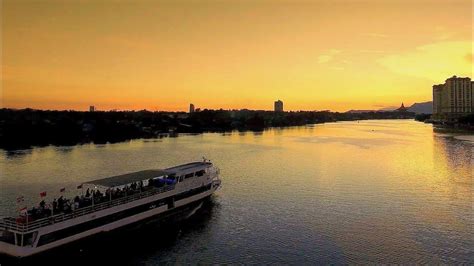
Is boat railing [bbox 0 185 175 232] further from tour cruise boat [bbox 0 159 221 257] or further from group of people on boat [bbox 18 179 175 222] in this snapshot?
group of people on boat [bbox 18 179 175 222]

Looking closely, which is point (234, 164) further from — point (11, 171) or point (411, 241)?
point (411, 241)

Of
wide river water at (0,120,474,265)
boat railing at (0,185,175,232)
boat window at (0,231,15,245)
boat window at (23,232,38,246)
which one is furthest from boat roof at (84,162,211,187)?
boat window at (0,231,15,245)

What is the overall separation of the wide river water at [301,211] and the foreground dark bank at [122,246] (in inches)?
2.3

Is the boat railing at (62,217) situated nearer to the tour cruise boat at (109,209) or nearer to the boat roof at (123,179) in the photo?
the tour cruise boat at (109,209)

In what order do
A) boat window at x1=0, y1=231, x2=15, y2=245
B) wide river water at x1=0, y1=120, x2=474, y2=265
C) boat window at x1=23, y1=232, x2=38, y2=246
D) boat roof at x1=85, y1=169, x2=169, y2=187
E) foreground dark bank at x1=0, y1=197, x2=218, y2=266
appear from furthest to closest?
1. boat roof at x1=85, y1=169, x2=169, y2=187
2. wide river water at x1=0, y1=120, x2=474, y2=265
3. foreground dark bank at x1=0, y1=197, x2=218, y2=266
4. boat window at x1=0, y1=231, x2=15, y2=245
5. boat window at x1=23, y1=232, x2=38, y2=246

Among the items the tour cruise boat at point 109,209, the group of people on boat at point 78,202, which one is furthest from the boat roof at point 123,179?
the group of people on boat at point 78,202

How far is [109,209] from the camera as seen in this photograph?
2119 cm

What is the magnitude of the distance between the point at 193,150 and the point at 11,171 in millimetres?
28624

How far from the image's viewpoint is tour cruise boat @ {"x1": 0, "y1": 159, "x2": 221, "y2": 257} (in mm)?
17484

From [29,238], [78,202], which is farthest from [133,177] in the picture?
[29,238]

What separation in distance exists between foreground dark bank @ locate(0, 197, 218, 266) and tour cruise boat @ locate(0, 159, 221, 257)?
35 cm

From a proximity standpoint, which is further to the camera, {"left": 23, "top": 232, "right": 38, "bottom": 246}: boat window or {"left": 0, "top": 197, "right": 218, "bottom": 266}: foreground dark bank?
{"left": 0, "top": 197, "right": 218, "bottom": 266}: foreground dark bank

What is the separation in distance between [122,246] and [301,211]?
1188 cm

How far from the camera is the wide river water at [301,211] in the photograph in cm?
1966
